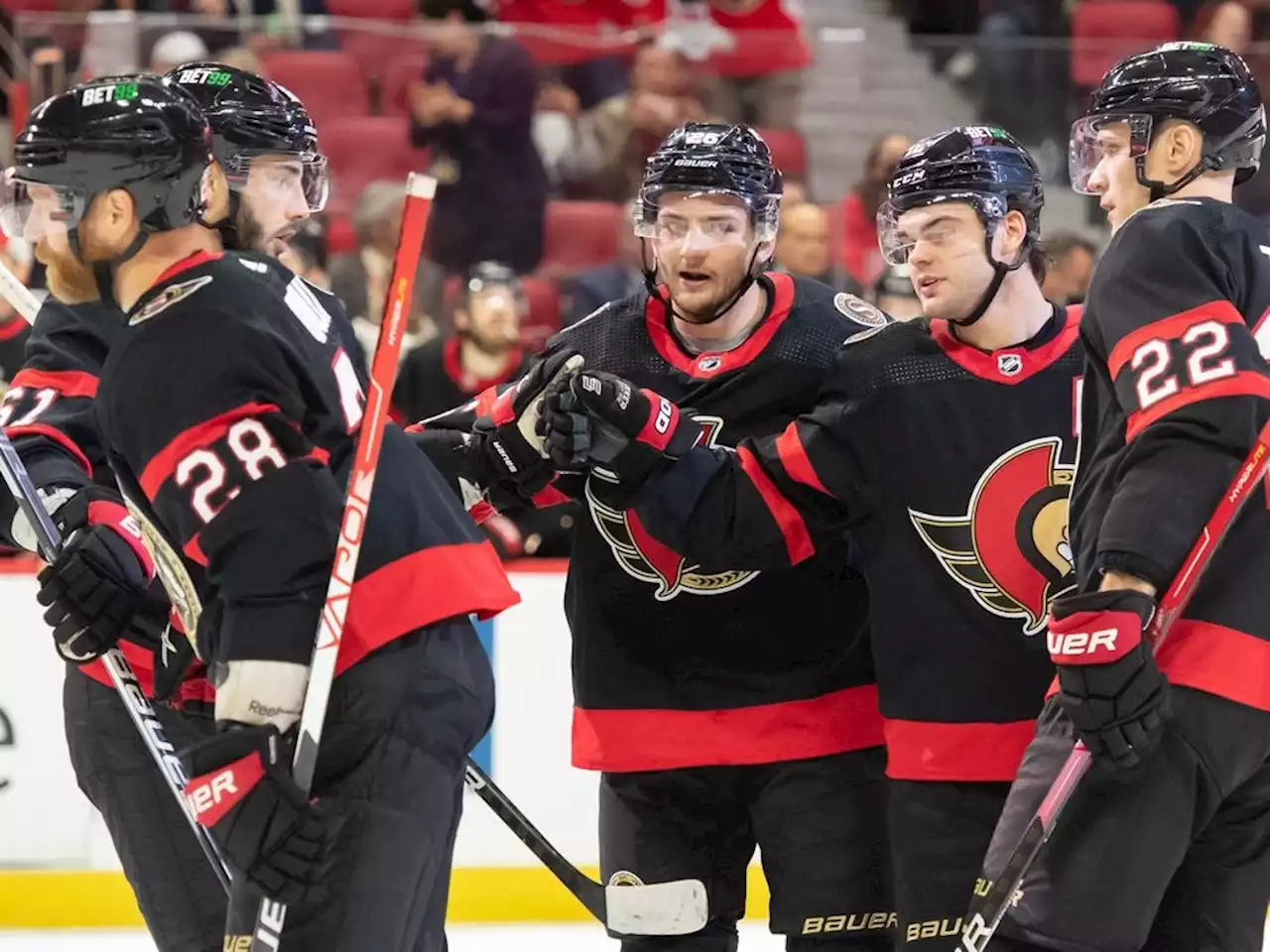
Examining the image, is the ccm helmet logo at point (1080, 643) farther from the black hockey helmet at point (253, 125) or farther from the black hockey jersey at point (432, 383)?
the black hockey jersey at point (432, 383)

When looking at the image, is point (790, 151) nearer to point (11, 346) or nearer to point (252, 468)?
point (11, 346)

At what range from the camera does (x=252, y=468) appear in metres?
1.89

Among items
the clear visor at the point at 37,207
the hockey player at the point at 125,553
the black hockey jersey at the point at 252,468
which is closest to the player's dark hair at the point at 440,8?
the hockey player at the point at 125,553

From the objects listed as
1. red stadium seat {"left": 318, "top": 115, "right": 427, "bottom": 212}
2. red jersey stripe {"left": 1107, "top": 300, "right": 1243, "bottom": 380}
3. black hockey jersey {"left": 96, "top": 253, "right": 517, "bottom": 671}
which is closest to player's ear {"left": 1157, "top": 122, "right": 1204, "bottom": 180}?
red jersey stripe {"left": 1107, "top": 300, "right": 1243, "bottom": 380}

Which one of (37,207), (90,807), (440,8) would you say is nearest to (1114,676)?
(37,207)

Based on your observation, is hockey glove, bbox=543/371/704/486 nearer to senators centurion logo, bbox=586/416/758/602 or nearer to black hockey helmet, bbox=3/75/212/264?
senators centurion logo, bbox=586/416/758/602

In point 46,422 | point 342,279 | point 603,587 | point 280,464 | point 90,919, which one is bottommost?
point 90,919

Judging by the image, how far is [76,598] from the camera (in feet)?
8.18

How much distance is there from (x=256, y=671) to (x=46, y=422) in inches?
36.3

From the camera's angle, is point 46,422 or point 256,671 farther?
point 46,422

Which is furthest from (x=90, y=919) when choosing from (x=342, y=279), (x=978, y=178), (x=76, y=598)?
(x=978, y=178)

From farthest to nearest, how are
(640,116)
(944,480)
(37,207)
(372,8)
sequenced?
(372,8) → (640,116) → (944,480) → (37,207)

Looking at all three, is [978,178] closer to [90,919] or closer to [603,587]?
[603,587]

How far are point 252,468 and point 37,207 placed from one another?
14.9 inches
